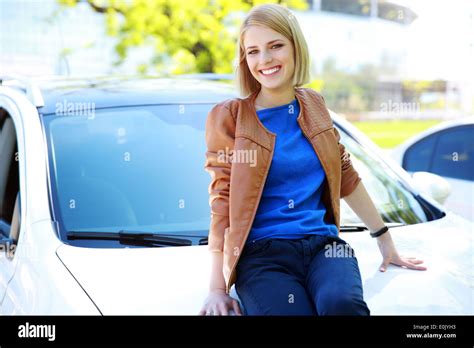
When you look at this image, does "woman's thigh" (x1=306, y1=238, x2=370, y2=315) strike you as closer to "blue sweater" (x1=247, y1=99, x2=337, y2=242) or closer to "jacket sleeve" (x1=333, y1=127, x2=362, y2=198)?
"blue sweater" (x1=247, y1=99, x2=337, y2=242)

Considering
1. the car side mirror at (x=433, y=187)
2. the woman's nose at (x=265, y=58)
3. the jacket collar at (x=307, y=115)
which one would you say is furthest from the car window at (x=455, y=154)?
the woman's nose at (x=265, y=58)

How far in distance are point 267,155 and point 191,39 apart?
771 centimetres

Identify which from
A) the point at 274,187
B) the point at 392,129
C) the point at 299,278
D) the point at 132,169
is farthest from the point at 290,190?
the point at 392,129

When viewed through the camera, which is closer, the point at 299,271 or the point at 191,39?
the point at 299,271

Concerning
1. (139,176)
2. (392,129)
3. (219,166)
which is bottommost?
(392,129)

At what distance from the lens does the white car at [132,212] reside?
2.42 meters

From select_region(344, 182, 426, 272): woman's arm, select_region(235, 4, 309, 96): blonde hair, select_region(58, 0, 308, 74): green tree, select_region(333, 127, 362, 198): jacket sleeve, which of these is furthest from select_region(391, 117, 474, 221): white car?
select_region(58, 0, 308, 74): green tree

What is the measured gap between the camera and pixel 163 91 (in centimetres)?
352

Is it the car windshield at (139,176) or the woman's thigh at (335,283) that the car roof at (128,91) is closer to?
the car windshield at (139,176)

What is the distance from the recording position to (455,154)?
18.5 ft

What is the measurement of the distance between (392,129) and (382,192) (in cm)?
1833

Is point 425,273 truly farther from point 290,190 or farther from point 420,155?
point 420,155
